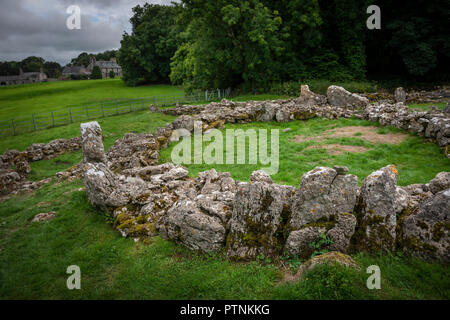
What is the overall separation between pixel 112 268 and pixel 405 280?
20.5 ft

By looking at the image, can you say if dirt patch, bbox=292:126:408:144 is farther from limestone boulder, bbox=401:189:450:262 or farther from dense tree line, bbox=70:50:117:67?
dense tree line, bbox=70:50:117:67

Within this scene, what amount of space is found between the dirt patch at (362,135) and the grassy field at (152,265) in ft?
9.44

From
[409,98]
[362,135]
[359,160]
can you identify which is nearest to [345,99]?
[409,98]

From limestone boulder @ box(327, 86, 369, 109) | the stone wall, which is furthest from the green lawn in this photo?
limestone boulder @ box(327, 86, 369, 109)

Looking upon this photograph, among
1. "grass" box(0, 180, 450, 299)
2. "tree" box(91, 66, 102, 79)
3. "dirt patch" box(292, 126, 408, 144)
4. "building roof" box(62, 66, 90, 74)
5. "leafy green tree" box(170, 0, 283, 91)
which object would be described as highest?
"building roof" box(62, 66, 90, 74)

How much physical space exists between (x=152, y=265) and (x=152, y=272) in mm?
228

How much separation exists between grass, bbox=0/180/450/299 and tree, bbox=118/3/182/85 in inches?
2646

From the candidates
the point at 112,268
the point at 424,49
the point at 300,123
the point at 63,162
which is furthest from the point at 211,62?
the point at 112,268

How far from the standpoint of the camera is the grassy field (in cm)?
474

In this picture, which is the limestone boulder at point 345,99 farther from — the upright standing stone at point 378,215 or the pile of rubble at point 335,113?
the upright standing stone at point 378,215

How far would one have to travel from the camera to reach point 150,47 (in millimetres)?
69312

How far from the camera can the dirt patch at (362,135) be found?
46.7 feet
